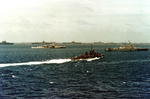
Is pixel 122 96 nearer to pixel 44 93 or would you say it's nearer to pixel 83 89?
pixel 83 89

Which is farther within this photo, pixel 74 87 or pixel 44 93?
pixel 74 87

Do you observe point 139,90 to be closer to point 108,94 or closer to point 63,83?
point 108,94

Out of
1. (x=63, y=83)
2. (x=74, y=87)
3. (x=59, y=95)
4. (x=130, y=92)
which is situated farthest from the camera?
(x=63, y=83)

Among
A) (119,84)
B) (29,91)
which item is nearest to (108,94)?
(119,84)

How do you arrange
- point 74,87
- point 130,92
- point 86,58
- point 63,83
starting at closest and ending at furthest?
point 130,92 < point 74,87 < point 63,83 < point 86,58

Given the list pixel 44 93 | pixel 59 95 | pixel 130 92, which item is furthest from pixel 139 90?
pixel 44 93

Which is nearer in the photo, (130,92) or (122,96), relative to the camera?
(122,96)

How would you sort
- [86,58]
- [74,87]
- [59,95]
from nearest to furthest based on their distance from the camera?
1. [59,95]
2. [74,87]
3. [86,58]

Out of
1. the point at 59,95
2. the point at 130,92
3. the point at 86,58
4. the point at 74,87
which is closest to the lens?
the point at 59,95

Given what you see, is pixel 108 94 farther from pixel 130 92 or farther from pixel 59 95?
pixel 59 95
